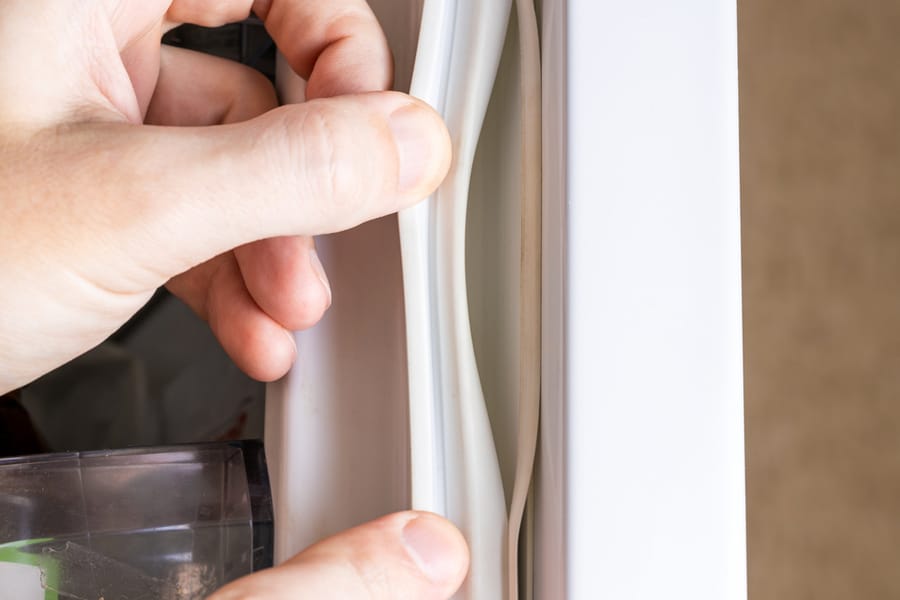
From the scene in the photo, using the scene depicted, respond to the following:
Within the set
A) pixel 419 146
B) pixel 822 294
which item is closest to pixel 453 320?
pixel 419 146

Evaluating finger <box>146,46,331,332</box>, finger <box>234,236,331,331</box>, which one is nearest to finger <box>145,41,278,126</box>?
finger <box>146,46,331,332</box>

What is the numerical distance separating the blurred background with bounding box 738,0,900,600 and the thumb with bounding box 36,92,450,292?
3.14ft

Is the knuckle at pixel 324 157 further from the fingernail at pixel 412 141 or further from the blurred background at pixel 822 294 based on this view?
the blurred background at pixel 822 294

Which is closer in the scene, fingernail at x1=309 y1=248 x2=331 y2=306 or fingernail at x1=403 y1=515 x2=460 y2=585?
fingernail at x1=403 y1=515 x2=460 y2=585

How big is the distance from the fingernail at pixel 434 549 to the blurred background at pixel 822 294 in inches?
36.2

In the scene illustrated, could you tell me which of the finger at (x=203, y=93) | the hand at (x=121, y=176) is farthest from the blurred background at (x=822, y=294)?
the hand at (x=121, y=176)

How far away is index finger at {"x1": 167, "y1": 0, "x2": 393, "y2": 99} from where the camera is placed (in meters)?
0.44

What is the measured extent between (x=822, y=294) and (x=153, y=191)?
1089 mm

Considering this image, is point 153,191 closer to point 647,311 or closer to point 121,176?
point 121,176

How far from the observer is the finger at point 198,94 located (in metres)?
0.55

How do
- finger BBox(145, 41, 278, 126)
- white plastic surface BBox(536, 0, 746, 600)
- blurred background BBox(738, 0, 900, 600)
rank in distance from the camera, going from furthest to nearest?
blurred background BBox(738, 0, 900, 600), finger BBox(145, 41, 278, 126), white plastic surface BBox(536, 0, 746, 600)

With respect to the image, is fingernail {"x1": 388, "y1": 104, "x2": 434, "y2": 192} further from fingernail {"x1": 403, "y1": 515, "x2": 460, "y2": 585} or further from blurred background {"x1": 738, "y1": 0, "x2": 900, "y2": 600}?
blurred background {"x1": 738, "y1": 0, "x2": 900, "y2": 600}

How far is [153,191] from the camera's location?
1.08 feet

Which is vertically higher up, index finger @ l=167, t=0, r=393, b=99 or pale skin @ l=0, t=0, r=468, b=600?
index finger @ l=167, t=0, r=393, b=99
